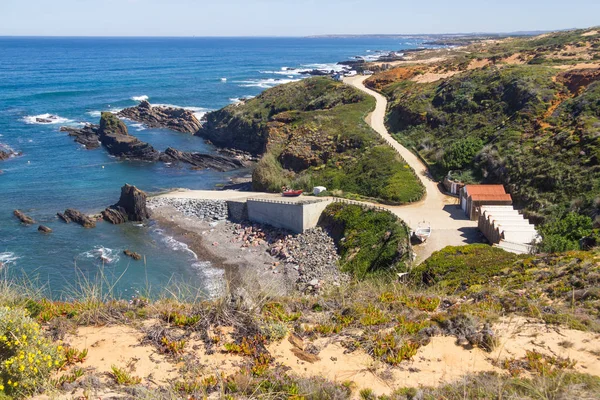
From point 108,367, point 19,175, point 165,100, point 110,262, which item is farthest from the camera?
point 165,100

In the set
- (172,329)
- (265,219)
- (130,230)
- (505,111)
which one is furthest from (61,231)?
(505,111)

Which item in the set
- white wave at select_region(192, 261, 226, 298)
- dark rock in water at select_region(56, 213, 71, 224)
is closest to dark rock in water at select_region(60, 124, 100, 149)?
dark rock in water at select_region(56, 213, 71, 224)

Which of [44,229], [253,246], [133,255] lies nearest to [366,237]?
[253,246]

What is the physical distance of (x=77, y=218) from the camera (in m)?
32.8

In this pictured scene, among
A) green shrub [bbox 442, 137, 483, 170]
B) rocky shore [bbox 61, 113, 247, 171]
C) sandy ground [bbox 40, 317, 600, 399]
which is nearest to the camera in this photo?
sandy ground [bbox 40, 317, 600, 399]

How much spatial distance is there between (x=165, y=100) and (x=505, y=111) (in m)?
62.1

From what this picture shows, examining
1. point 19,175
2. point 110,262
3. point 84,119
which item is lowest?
point 110,262

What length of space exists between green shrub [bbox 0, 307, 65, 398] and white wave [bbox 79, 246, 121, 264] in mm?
21539

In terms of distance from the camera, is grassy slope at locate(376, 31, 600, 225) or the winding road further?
grassy slope at locate(376, 31, 600, 225)

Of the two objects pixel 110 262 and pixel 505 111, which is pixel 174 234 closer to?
pixel 110 262

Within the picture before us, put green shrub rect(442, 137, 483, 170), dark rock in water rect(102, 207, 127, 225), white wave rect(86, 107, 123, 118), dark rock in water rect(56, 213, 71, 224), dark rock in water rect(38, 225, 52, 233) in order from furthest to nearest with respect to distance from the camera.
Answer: white wave rect(86, 107, 123, 118) < green shrub rect(442, 137, 483, 170) < dark rock in water rect(102, 207, 127, 225) < dark rock in water rect(56, 213, 71, 224) < dark rock in water rect(38, 225, 52, 233)

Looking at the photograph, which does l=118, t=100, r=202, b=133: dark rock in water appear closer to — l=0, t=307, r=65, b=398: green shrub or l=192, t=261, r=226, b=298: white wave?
l=192, t=261, r=226, b=298: white wave

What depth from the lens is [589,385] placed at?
264 inches

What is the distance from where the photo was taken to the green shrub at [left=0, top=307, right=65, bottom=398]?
6531 mm
